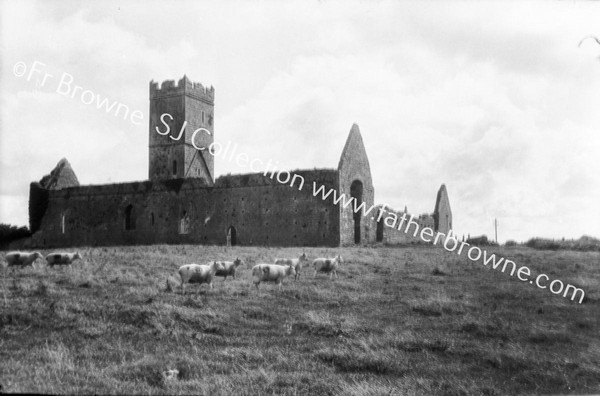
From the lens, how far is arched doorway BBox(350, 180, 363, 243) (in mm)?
31297

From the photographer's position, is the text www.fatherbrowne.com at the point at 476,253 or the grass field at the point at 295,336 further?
the text www.fatherbrowne.com at the point at 476,253

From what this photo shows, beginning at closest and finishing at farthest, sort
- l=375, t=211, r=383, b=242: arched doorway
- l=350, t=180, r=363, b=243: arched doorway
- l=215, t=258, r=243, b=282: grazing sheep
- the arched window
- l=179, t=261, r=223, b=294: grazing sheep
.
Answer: l=179, t=261, r=223, b=294: grazing sheep < l=215, t=258, r=243, b=282: grazing sheep < l=350, t=180, r=363, b=243: arched doorway < l=375, t=211, r=383, b=242: arched doorway < the arched window

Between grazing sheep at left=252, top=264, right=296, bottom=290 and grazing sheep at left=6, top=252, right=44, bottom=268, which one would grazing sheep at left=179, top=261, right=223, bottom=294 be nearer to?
grazing sheep at left=252, top=264, right=296, bottom=290

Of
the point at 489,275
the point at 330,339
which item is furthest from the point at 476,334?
the point at 489,275

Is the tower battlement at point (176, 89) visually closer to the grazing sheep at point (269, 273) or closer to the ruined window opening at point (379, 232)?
the ruined window opening at point (379, 232)

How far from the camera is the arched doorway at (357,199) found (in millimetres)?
31297

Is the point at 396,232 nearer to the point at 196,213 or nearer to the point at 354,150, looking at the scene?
the point at 354,150

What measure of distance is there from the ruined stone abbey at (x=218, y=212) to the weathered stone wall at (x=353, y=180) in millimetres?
59

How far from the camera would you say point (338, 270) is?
1761 centimetres

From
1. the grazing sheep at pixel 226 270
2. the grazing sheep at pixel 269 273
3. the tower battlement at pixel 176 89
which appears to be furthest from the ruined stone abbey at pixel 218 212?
the grazing sheep at pixel 269 273

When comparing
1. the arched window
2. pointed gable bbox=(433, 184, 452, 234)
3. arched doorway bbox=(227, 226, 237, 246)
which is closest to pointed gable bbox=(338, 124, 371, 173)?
arched doorway bbox=(227, 226, 237, 246)

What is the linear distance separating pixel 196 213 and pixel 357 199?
10308 mm

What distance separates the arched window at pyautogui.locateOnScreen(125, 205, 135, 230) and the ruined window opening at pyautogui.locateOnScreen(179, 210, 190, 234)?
461 cm

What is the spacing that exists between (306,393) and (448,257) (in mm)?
14344
